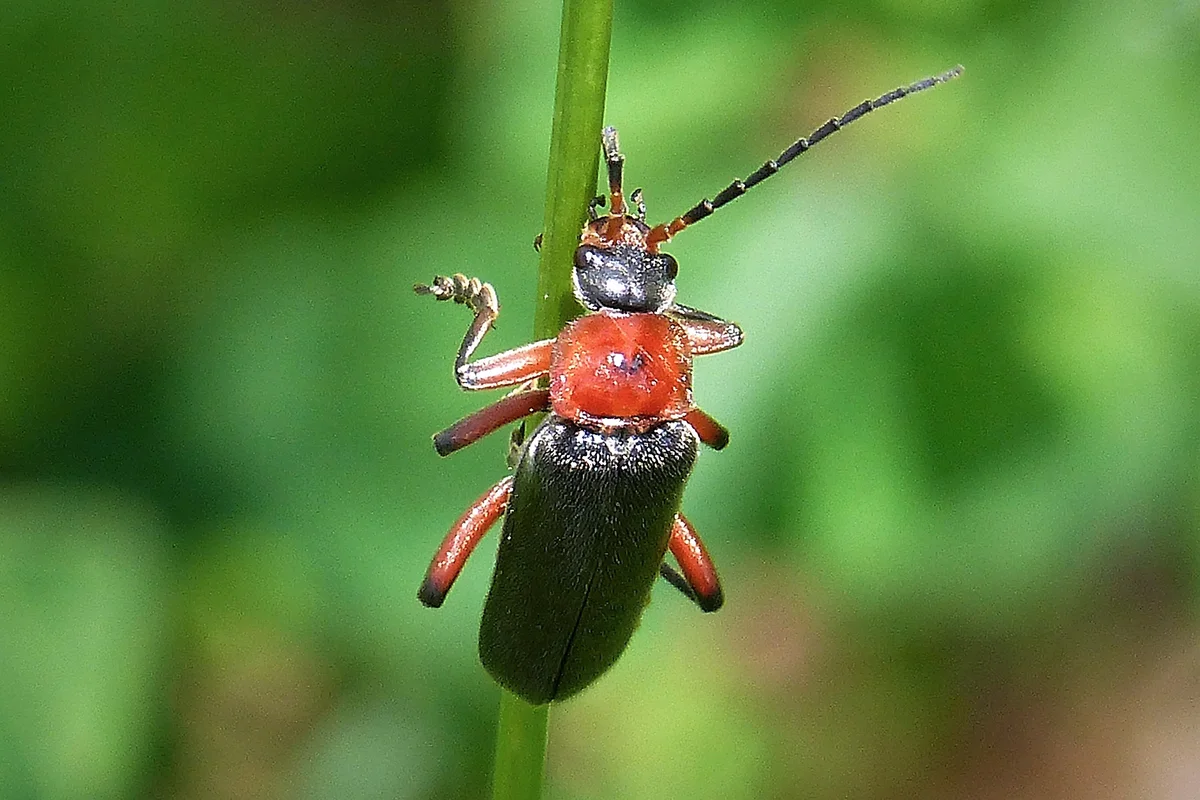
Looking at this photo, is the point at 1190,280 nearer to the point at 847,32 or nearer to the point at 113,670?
the point at 847,32

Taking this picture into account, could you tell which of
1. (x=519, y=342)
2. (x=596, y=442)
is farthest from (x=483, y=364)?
(x=519, y=342)

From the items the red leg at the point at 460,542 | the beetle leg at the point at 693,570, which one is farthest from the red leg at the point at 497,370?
the beetle leg at the point at 693,570

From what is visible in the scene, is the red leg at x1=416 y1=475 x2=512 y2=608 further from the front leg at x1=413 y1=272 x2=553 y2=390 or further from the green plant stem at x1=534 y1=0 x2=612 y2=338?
the green plant stem at x1=534 y1=0 x2=612 y2=338

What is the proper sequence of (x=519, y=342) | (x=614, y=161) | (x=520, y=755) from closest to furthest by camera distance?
(x=520, y=755)
(x=614, y=161)
(x=519, y=342)

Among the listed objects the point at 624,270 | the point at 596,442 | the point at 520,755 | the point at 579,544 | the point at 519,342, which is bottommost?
the point at 520,755

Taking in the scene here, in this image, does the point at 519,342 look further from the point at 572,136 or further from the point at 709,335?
the point at 572,136

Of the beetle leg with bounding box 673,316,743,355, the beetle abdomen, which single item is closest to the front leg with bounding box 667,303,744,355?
the beetle leg with bounding box 673,316,743,355
